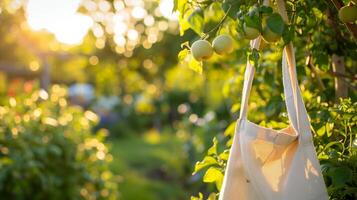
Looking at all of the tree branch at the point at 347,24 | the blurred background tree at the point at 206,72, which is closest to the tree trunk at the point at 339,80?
the blurred background tree at the point at 206,72

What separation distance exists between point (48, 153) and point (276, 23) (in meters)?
2.86

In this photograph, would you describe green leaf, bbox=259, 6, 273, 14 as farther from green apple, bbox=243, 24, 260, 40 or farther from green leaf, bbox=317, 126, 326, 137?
green leaf, bbox=317, 126, 326, 137

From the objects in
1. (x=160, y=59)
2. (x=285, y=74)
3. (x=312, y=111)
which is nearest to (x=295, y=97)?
(x=285, y=74)

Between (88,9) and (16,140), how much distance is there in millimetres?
1436

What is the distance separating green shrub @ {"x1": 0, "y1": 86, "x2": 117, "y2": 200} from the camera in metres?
3.38

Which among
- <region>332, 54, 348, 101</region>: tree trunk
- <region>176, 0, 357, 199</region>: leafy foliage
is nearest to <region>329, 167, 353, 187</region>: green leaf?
<region>176, 0, 357, 199</region>: leafy foliage

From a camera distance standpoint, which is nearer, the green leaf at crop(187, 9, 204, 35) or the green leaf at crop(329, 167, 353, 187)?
the green leaf at crop(329, 167, 353, 187)

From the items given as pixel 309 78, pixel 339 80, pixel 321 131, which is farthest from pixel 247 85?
pixel 309 78

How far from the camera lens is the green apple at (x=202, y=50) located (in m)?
1.17

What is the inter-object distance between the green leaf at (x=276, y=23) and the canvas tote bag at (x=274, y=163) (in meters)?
0.07

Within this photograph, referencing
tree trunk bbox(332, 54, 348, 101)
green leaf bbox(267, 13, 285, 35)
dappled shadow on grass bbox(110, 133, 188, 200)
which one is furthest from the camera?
dappled shadow on grass bbox(110, 133, 188, 200)

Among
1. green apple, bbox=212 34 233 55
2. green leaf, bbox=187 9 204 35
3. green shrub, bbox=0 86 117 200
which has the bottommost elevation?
green apple, bbox=212 34 233 55

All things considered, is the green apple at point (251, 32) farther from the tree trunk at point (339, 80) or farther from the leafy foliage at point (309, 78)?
the tree trunk at point (339, 80)

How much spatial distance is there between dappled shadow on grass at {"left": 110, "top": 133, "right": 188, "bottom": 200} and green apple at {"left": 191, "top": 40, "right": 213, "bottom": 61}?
5.24 meters
